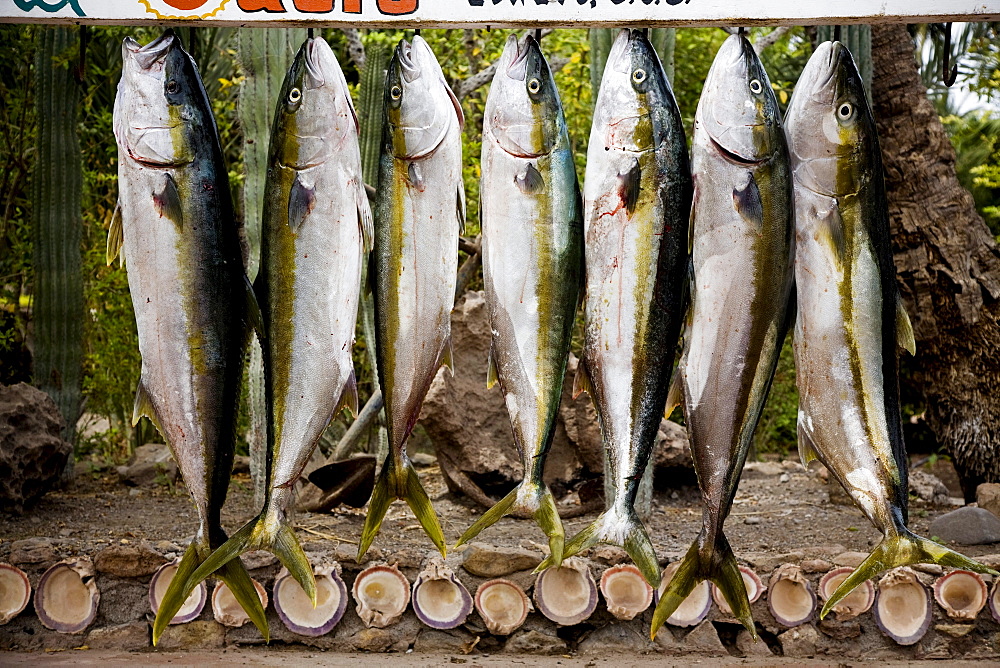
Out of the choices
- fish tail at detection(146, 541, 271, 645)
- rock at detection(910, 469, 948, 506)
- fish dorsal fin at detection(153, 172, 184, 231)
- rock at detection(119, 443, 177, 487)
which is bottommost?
rock at detection(119, 443, 177, 487)

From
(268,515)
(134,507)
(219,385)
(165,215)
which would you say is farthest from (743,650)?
(134,507)

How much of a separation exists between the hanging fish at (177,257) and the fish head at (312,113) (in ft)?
0.80

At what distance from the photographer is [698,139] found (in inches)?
114

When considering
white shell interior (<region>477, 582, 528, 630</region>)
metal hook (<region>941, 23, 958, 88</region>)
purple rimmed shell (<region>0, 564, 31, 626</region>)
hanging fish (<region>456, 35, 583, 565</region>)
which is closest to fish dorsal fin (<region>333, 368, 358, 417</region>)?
hanging fish (<region>456, 35, 583, 565</region>)

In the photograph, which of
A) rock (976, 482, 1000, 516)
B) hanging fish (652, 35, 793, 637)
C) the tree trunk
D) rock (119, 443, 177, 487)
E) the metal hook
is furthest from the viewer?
rock (119, 443, 177, 487)

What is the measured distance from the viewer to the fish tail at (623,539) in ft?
9.35

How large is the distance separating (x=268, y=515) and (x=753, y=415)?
153cm

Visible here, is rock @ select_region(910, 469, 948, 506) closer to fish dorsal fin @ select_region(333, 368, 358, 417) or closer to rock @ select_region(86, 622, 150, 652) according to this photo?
fish dorsal fin @ select_region(333, 368, 358, 417)

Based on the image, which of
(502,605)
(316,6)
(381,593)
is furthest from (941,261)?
(316,6)

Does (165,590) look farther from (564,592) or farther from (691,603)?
(691,603)

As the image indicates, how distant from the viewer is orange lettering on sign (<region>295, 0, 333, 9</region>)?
117 inches

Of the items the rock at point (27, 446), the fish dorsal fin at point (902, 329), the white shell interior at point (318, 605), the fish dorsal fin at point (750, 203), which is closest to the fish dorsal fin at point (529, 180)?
the fish dorsal fin at point (750, 203)

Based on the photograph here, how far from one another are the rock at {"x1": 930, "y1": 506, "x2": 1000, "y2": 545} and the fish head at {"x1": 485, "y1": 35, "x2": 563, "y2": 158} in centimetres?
379

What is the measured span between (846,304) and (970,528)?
313 centimetres
